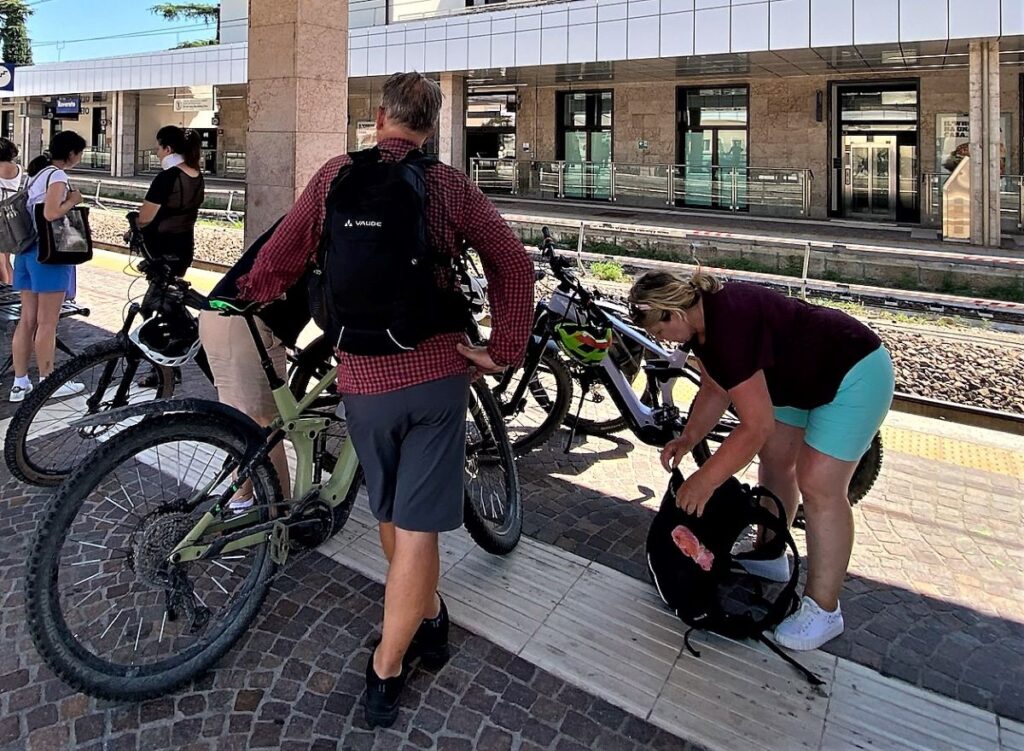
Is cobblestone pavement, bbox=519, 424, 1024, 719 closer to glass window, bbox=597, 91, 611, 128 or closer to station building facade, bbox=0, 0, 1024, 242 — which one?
station building facade, bbox=0, 0, 1024, 242

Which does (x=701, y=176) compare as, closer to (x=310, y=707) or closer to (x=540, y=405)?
(x=540, y=405)

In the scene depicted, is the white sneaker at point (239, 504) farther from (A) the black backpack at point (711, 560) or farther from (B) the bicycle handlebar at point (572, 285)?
(B) the bicycle handlebar at point (572, 285)

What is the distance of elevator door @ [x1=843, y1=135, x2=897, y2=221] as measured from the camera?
20109 millimetres

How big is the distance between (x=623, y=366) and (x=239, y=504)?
273 centimetres

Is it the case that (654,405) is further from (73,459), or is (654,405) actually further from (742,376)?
(73,459)

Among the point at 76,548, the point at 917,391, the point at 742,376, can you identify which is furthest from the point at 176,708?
the point at 917,391

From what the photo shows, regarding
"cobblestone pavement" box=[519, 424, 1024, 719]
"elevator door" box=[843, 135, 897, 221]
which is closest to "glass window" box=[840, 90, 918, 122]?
"elevator door" box=[843, 135, 897, 221]

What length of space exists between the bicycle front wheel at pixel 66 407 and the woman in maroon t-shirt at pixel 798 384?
2.73 meters

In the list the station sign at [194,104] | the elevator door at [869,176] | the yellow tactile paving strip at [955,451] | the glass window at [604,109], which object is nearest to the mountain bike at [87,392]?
the yellow tactile paving strip at [955,451]

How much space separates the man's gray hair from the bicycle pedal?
144 cm

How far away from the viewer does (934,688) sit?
286 cm

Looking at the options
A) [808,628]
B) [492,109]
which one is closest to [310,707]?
[808,628]

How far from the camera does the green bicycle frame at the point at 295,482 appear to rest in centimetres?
266

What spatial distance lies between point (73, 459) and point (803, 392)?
3.77 m
